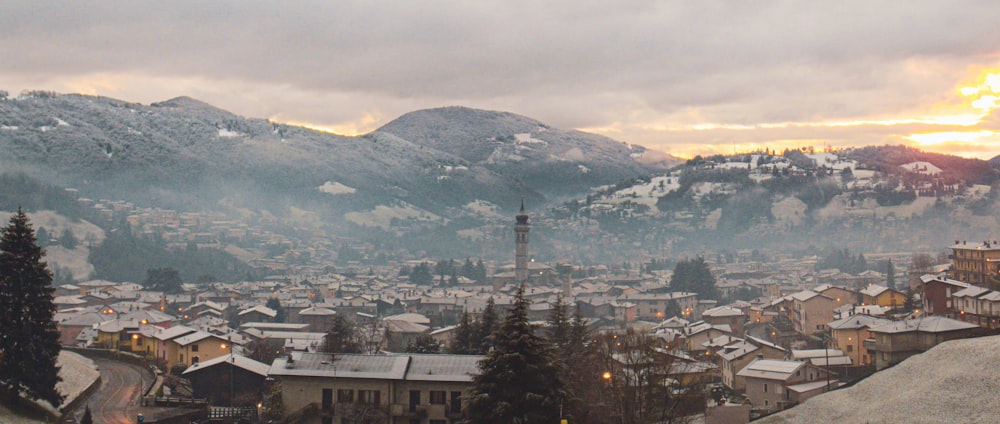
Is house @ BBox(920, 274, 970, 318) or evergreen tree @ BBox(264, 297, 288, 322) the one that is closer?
house @ BBox(920, 274, 970, 318)

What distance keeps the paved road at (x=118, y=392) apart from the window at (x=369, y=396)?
8485 millimetres

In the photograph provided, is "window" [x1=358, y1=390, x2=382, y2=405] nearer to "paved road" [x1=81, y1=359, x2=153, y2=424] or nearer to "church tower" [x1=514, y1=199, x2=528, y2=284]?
"paved road" [x1=81, y1=359, x2=153, y2=424]

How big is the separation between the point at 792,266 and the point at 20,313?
15908 cm

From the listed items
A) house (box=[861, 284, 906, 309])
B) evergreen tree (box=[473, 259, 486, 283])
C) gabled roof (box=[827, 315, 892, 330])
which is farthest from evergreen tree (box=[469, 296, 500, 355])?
evergreen tree (box=[473, 259, 486, 283])

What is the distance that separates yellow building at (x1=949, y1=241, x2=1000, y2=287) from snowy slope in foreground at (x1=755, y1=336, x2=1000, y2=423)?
35.8m

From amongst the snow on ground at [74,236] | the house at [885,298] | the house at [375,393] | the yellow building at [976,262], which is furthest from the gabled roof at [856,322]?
the snow on ground at [74,236]

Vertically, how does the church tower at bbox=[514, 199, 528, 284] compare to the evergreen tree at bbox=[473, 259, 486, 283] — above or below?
above

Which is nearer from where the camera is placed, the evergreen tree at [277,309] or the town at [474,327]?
the town at [474,327]

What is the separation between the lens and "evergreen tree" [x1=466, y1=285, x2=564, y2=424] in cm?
3005

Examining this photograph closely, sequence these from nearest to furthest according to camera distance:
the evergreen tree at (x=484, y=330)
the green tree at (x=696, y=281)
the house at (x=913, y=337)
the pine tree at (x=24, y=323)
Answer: the pine tree at (x=24, y=323), the house at (x=913, y=337), the evergreen tree at (x=484, y=330), the green tree at (x=696, y=281)

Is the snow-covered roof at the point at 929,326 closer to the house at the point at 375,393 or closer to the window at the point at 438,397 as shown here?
the house at the point at 375,393

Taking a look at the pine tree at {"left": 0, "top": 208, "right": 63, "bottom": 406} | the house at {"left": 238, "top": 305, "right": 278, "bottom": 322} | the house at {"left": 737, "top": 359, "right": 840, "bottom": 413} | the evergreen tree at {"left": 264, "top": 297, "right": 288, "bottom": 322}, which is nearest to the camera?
the pine tree at {"left": 0, "top": 208, "right": 63, "bottom": 406}

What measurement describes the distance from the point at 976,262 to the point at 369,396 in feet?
187

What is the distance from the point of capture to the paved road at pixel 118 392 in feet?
136
